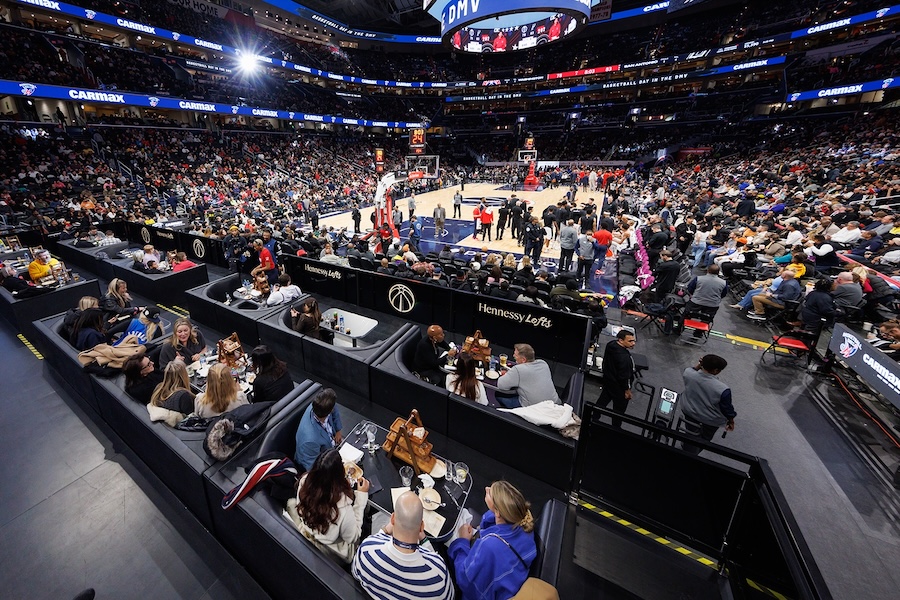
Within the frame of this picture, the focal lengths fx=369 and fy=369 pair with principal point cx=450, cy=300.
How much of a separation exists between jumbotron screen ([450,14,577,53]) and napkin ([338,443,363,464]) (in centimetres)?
940

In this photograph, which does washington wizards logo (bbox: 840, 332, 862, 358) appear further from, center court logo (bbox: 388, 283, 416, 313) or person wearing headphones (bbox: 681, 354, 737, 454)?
center court logo (bbox: 388, 283, 416, 313)

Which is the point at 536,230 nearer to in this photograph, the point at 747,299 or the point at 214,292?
the point at 747,299

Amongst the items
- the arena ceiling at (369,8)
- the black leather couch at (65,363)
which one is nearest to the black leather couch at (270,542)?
the black leather couch at (65,363)

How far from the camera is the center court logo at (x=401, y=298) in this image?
8219 mm

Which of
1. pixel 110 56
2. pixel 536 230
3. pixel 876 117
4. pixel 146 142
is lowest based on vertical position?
pixel 536 230

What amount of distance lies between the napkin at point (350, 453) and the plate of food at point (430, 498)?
77 cm

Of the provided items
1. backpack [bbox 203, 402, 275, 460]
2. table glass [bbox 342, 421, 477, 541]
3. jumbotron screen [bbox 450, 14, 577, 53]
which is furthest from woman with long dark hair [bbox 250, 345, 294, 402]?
jumbotron screen [bbox 450, 14, 577, 53]

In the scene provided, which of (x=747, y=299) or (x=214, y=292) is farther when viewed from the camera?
(x=747, y=299)

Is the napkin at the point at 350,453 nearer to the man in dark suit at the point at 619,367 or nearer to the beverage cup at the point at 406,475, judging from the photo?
the beverage cup at the point at 406,475

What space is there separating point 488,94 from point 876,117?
122ft

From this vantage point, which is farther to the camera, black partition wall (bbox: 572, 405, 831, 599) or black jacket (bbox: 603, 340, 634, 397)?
black jacket (bbox: 603, 340, 634, 397)

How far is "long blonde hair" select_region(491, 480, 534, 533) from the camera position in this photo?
2354 mm

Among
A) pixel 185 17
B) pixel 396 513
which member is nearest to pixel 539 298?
pixel 396 513

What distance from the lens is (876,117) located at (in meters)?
22.6
